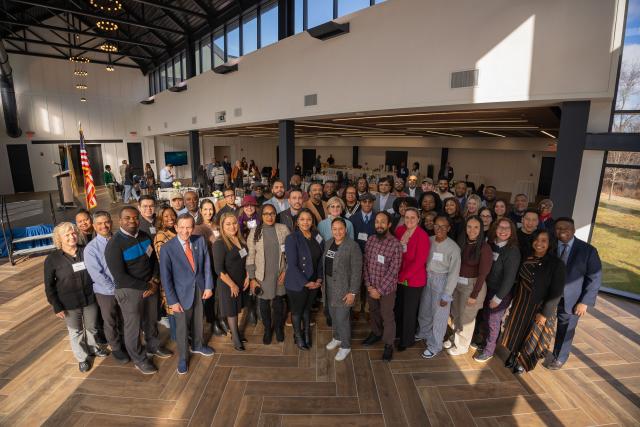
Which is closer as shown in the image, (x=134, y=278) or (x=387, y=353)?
(x=134, y=278)

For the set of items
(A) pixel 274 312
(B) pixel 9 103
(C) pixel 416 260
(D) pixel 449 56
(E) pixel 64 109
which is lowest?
(A) pixel 274 312

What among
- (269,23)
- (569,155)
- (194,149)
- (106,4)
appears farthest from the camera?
(194,149)

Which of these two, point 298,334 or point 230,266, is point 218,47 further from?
point 298,334

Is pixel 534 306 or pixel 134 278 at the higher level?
pixel 134 278

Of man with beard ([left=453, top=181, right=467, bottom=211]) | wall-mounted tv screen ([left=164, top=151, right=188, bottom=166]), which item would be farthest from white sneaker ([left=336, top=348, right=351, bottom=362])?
wall-mounted tv screen ([left=164, top=151, right=188, bottom=166])

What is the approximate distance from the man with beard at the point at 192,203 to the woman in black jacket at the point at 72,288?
4.67 ft

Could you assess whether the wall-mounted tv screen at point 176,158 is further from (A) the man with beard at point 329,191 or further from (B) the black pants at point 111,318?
(B) the black pants at point 111,318

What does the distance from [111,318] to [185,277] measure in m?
0.91

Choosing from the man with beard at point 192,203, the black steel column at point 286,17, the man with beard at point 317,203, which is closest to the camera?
the man with beard at point 192,203

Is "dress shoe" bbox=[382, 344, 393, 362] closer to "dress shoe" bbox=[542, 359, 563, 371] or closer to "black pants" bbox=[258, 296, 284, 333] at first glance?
"black pants" bbox=[258, 296, 284, 333]

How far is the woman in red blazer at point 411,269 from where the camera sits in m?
3.02

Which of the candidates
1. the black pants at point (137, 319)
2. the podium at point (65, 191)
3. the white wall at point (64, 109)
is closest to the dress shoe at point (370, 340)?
the black pants at point (137, 319)

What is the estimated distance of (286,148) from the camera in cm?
787

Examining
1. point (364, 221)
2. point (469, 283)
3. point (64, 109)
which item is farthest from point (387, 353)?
point (64, 109)
